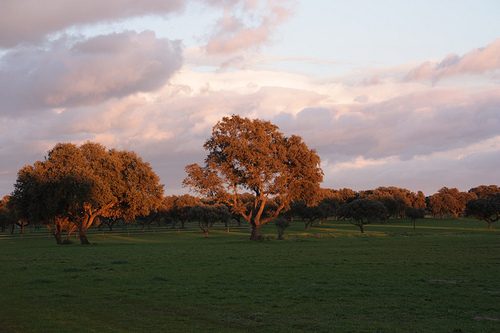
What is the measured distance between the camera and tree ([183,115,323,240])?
65875mm

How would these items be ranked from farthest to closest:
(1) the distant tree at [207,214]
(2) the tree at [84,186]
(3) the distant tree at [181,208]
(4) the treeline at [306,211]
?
(3) the distant tree at [181,208] → (1) the distant tree at [207,214] → (4) the treeline at [306,211] → (2) the tree at [84,186]

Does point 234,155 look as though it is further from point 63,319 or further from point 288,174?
point 63,319

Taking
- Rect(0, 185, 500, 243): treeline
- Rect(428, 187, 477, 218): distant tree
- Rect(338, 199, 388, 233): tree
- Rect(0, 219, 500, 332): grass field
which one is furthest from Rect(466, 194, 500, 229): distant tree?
Rect(0, 219, 500, 332): grass field

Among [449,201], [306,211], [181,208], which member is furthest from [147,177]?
[449,201]

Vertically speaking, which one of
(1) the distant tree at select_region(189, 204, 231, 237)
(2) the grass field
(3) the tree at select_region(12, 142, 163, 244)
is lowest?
(2) the grass field

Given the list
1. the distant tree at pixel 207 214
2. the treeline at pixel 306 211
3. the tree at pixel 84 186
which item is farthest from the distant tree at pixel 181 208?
the tree at pixel 84 186

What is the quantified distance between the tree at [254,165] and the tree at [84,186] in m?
7.29

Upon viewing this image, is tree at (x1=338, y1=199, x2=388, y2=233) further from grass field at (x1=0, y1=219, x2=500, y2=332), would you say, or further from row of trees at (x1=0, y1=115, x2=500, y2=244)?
grass field at (x1=0, y1=219, x2=500, y2=332)

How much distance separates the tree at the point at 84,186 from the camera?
64.3 metres

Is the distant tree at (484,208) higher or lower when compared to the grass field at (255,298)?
higher

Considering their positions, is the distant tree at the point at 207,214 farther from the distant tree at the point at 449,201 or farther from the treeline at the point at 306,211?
the distant tree at the point at 449,201

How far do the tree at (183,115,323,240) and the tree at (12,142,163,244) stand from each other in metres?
7.29

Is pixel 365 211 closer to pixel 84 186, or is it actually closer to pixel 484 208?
pixel 484 208

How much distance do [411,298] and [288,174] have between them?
161ft
